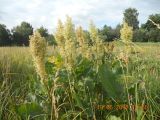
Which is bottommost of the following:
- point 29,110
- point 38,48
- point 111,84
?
point 29,110

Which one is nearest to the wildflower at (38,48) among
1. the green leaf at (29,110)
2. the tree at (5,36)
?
the green leaf at (29,110)

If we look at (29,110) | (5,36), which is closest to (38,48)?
(29,110)

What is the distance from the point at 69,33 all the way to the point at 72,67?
23cm

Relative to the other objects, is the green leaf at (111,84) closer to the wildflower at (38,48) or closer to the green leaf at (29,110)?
the green leaf at (29,110)

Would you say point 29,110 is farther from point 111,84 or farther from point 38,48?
point 38,48

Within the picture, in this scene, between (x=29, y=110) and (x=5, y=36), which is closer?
(x=29, y=110)

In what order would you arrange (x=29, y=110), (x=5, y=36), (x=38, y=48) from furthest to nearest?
(x=5, y=36)
(x=29, y=110)
(x=38, y=48)

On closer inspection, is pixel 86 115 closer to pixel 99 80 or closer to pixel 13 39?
pixel 99 80

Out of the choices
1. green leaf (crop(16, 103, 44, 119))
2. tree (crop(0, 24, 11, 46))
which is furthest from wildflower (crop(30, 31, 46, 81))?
tree (crop(0, 24, 11, 46))

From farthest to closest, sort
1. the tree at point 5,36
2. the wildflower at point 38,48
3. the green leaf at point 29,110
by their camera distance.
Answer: the tree at point 5,36
the green leaf at point 29,110
the wildflower at point 38,48

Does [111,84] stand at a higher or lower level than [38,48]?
lower

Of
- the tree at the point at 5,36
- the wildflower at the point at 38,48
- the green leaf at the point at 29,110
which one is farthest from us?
the tree at the point at 5,36

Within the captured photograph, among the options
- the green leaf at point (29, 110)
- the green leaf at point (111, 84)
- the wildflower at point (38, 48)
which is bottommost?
the green leaf at point (29, 110)

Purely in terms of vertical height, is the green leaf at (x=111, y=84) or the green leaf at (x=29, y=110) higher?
the green leaf at (x=111, y=84)
